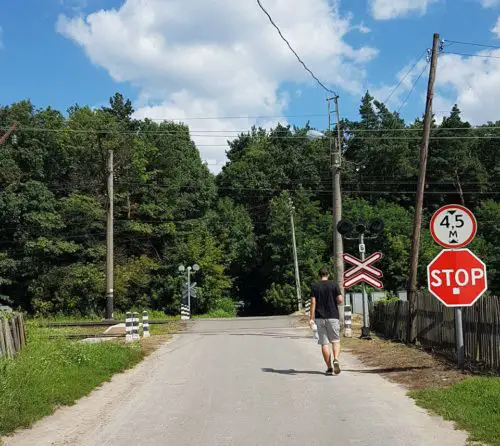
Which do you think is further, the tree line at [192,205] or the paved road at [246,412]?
the tree line at [192,205]

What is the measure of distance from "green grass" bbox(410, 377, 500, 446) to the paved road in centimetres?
21

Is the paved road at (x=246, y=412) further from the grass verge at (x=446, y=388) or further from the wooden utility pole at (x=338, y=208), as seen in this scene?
the wooden utility pole at (x=338, y=208)

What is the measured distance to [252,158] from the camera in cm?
7794

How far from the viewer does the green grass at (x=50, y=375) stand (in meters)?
7.71

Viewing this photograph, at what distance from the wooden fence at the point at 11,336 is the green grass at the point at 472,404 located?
784 centimetres

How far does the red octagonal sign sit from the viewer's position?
10258 mm

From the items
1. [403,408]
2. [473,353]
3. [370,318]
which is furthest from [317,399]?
[370,318]

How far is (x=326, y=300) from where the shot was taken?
1104cm

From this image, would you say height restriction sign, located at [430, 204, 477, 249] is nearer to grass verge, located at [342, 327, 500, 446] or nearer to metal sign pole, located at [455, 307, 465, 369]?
metal sign pole, located at [455, 307, 465, 369]

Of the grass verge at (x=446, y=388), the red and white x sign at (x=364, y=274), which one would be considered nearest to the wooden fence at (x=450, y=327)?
the grass verge at (x=446, y=388)

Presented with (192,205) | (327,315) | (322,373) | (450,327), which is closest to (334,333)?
(327,315)

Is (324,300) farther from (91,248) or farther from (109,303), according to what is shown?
(91,248)

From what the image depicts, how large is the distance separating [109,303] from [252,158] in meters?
47.1

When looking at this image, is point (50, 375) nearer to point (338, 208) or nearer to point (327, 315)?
point (327, 315)
